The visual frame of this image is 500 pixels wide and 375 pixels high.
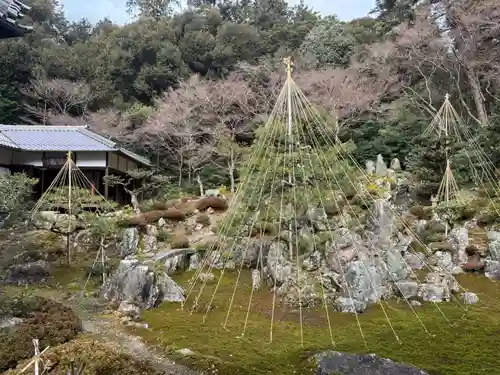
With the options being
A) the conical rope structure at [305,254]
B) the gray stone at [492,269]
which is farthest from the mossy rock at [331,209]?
the gray stone at [492,269]

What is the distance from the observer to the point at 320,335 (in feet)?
19.1

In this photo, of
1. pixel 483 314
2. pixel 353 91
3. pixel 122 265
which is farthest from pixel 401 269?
pixel 353 91

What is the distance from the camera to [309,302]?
709 centimetres

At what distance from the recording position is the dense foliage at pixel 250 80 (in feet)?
54.4

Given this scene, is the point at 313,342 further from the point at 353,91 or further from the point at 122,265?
the point at 353,91

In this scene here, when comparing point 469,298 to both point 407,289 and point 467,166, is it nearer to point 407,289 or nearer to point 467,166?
point 407,289

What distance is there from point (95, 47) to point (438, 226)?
22730 millimetres

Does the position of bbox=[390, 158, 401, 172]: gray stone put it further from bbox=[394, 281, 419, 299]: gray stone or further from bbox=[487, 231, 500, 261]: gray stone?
bbox=[394, 281, 419, 299]: gray stone

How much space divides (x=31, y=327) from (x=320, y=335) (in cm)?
371

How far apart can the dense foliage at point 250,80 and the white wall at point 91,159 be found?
3.01 m

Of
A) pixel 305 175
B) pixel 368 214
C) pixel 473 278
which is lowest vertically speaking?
pixel 473 278

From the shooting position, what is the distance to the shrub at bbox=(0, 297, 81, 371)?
15.6 ft

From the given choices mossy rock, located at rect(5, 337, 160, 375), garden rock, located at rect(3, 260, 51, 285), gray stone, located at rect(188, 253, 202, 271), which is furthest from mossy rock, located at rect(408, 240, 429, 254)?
garden rock, located at rect(3, 260, 51, 285)

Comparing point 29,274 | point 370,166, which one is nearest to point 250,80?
point 370,166
